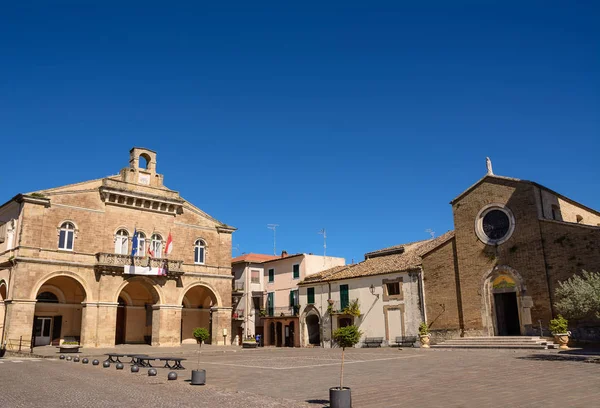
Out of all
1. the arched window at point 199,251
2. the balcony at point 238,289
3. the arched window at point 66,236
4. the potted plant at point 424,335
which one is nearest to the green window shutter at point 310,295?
the balcony at point 238,289

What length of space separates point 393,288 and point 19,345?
25.5m

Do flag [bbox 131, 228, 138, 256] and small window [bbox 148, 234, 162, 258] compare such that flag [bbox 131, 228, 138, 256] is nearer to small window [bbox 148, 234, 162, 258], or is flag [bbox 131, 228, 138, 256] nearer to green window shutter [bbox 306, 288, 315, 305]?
small window [bbox 148, 234, 162, 258]

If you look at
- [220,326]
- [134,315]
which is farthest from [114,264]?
[220,326]

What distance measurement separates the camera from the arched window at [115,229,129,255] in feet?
120

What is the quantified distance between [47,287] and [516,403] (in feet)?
112

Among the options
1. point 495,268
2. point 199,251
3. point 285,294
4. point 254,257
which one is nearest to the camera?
point 495,268

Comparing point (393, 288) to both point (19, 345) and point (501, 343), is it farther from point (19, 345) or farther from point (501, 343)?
point (19, 345)

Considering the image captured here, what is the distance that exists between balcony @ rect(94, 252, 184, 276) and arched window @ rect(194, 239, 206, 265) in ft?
8.15

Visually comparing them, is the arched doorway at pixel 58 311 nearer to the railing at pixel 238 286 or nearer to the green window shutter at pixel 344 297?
the railing at pixel 238 286

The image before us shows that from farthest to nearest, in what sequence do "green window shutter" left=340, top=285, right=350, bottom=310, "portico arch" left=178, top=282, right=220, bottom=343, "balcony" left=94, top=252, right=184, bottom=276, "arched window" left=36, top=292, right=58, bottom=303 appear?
"portico arch" left=178, top=282, right=220, bottom=343 → "green window shutter" left=340, top=285, right=350, bottom=310 → "arched window" left=36, top=292, right=58, bottom=303 → "balcony" left=94, top=252, right=184, bottom=276

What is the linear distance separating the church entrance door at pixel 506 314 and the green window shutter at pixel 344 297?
1232cm

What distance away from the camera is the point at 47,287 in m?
35.4

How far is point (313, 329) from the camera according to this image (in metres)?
44.5

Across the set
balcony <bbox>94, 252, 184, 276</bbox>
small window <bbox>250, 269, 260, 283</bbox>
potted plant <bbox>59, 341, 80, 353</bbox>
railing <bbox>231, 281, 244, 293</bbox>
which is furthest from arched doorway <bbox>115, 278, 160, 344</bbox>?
small window <bbox>250, 269, 260, 283</bbox>
